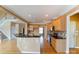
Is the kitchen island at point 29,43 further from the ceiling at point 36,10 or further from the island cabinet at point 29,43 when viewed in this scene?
the ceiling at point 36,10

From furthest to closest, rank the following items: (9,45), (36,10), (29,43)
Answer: (29,43), (36,10), (9,45)

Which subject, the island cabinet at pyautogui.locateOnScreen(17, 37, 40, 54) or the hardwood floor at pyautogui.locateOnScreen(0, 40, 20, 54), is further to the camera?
the island cabinet at pyautogui.locateOnScreen(17, 37, 40, 54)

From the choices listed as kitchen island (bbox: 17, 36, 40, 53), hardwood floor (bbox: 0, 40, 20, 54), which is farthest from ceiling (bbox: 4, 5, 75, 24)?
hardwood floor (bbox: 0, 40, 20, 54)

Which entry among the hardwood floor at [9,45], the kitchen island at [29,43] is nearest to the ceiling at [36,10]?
the kitchen island at [29,43]

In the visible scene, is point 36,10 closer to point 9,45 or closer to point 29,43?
point 29,43

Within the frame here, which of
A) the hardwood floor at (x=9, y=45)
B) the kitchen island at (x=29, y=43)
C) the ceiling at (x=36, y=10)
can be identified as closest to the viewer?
the ceiling at (x=36, y=10)

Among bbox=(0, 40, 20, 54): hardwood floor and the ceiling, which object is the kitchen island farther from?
the ceiling

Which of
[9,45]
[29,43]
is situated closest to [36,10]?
[29,43]

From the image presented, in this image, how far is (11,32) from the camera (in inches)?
181

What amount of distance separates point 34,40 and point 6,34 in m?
1.31

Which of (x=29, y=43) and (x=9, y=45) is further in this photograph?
(x=29, y=43)

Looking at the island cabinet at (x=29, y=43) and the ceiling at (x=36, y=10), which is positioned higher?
the ceiling at (x=36, y=10)

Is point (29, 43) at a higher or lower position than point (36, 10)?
lower
